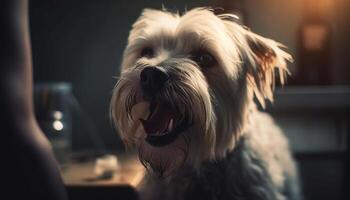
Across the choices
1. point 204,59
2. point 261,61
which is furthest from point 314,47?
point 204,59

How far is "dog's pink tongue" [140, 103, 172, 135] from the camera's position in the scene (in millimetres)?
1039

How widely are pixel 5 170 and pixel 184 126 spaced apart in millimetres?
398

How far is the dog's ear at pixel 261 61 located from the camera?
4.02 ft

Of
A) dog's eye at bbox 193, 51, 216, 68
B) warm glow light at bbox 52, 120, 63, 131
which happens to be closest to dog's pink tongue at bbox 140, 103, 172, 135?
dog's eye at bbox 193, 51, 216, 68

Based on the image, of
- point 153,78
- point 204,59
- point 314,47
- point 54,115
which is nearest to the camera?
point 153,78

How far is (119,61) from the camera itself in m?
1.84

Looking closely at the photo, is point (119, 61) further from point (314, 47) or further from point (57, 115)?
point (314, 47)

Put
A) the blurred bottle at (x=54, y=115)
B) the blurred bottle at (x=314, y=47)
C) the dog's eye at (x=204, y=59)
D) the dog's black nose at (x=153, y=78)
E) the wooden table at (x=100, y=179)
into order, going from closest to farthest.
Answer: the dog's black nose at (x=153, y=78) → the dog's eye at (x=204, y=59) → the wooden table at (x=100, y=179) → the blurred bottle at (x=54, y=115) → the blurred bottle at (x=314, y=47)

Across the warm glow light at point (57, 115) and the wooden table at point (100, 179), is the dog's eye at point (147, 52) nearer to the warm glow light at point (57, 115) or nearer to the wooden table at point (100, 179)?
the wooden table at point (100, 179)

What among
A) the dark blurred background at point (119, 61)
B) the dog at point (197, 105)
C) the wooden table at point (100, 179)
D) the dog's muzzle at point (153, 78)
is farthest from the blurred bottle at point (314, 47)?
the dog's muzzle at point (153, 78)

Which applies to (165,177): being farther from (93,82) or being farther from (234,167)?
(93,82)

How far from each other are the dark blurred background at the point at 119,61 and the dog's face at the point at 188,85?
548mm

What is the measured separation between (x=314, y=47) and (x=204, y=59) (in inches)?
31.7

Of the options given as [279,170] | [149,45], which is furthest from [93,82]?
[279,170]
